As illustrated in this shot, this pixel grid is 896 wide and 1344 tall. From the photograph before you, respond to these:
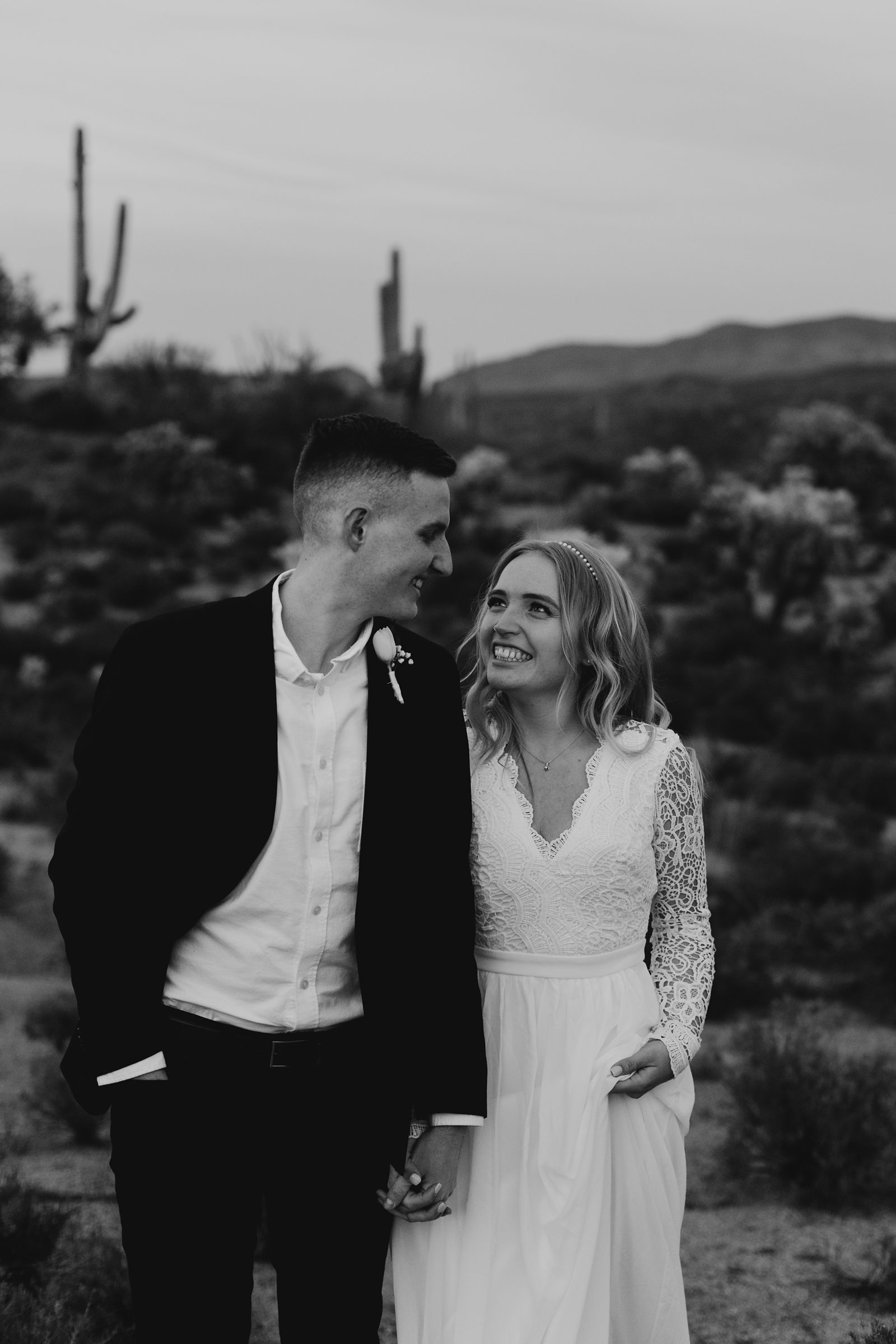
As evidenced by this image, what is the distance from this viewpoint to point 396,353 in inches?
1116

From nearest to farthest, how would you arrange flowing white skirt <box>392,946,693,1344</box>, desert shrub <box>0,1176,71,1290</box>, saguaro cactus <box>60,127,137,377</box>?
flowing white skirt <box>392,946,693,1344</box>, desert shrub <box>0,1176,71,1290</box>, saguaro cactus <box>60,127,137,377</box>

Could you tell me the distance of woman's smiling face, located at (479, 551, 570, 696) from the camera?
318cm

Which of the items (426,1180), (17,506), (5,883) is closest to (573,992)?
(426,1180)

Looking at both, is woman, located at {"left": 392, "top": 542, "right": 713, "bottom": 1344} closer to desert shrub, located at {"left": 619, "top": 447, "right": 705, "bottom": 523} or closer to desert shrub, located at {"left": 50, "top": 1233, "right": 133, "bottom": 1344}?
desert shrub, located at {"left": 50, "top": 1233, "right": 133, "bottom": 1344}

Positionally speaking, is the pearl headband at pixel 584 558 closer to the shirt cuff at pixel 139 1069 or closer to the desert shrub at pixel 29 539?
the shirt cuff at pixel 139 1069

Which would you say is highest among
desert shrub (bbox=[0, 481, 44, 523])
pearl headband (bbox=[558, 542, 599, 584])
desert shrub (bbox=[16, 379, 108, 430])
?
desert shrub (bbox=[16, 379, 108, 430])

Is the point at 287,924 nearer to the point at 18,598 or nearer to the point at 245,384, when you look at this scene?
the point at 18,598

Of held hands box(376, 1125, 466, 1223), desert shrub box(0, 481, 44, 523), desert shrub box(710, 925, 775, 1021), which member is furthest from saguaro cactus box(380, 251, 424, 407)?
held hands box(376, 1125, 466, 1223)

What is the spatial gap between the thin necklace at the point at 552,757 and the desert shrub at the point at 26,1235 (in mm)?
2267

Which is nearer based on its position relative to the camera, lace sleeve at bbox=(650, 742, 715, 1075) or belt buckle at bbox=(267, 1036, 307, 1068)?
belt buckle at bbox=(267, 1036, 307, 1068)

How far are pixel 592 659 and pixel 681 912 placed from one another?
0.63m

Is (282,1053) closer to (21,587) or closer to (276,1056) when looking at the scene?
(276,1056)

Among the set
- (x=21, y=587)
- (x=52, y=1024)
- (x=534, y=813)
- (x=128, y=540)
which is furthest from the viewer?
(x=128, y=540)

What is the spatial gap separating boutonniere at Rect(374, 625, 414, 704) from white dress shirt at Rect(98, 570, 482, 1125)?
0.35ft
